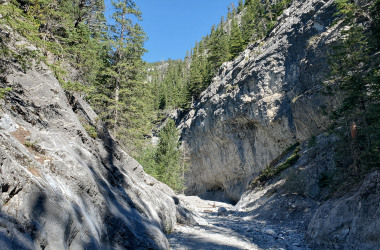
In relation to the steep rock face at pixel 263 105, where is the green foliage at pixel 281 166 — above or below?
below

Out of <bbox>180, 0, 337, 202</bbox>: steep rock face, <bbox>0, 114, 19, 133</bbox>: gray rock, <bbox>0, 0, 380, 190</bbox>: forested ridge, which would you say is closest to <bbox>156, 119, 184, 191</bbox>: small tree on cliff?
<bbox>0, 0, 380, 190</bbox>: forested ridge

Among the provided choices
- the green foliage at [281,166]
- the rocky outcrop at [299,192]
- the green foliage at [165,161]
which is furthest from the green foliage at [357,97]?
the green foliage at [165,161]

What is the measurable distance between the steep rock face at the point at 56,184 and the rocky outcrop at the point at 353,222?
232 inches

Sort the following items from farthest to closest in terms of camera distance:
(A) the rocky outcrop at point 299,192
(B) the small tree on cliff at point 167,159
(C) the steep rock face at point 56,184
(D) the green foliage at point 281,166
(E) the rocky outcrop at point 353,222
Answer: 1. (B) the small tree on cliff at point 167,159
2. (D) the green foliage at point 281,166
3. (A) the rocky outcrop at point 299,192
4. (E) the rocky outcrop at point 353,222
5. (C) the steep rock face at point 56,184

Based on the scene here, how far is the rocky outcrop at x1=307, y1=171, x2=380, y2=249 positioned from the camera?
680 centimetres

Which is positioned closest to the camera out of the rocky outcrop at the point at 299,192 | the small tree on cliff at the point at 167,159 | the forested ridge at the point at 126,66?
the forested ridge at the point at 126,66

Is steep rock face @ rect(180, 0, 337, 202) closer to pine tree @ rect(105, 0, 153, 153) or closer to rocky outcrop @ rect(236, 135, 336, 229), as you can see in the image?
rocky outcrop @ rect(236, 135, 336, 229)

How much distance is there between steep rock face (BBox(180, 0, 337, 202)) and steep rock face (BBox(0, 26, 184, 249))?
1574 centimetres

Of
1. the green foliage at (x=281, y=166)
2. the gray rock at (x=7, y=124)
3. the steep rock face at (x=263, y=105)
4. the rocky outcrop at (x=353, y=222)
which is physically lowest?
the rocky outcrop at (x=353, y=222)

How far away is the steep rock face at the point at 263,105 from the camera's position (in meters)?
22.9

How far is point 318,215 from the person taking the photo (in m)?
10.2

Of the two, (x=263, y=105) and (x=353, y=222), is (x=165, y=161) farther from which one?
(x=353, y=222)

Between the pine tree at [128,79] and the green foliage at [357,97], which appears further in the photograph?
the pine tree at [128,79]

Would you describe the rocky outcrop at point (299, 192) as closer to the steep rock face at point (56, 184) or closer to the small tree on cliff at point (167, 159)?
the small tree on cliff at point (167, 159)
